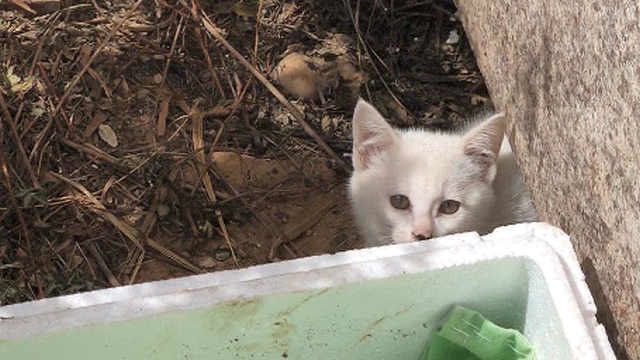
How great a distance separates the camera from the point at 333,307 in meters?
1.49

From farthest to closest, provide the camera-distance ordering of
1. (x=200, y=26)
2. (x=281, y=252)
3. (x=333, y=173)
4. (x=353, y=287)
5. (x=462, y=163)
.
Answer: (x=200, y=26), (x=333, y=173), (x=281, y=252), (x=462, y=163), (x=353, y=287)

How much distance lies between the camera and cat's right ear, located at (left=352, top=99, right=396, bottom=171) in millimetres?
2254

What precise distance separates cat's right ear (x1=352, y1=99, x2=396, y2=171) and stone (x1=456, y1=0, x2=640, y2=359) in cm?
42

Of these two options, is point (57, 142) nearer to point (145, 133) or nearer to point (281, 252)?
point (145, 133)

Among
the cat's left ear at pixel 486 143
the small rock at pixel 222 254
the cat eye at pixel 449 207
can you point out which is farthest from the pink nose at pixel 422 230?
the small rock at pixel 222 254

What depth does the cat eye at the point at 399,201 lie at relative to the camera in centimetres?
228

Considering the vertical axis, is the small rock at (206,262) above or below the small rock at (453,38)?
below

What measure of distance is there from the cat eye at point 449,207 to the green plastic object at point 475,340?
0.75m

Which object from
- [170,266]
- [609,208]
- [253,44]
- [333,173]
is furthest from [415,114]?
[609,208]

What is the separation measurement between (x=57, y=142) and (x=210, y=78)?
1.96ft

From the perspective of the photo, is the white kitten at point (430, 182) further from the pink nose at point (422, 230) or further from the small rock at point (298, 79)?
the small rock at point (298, 79)

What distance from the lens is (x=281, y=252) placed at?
2654 mm

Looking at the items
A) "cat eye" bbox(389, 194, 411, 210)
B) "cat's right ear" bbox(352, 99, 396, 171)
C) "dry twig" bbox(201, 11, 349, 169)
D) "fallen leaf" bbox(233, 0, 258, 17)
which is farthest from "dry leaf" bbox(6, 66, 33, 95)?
"cat eye" bbox(389, 194, 411, 210)

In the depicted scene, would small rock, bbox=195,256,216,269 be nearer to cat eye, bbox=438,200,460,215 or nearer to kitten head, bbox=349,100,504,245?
kitten head, bbox=349,100,504,245
